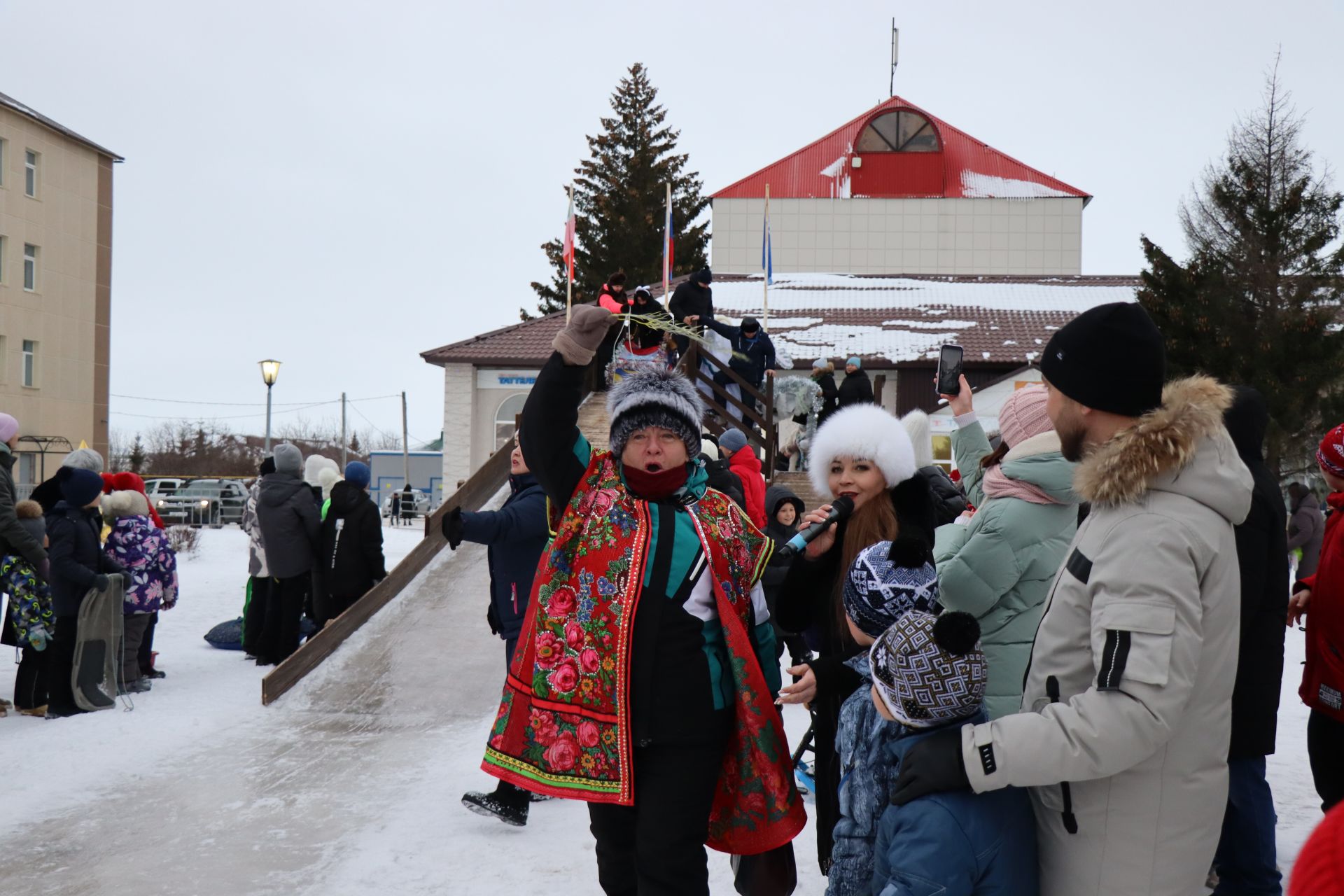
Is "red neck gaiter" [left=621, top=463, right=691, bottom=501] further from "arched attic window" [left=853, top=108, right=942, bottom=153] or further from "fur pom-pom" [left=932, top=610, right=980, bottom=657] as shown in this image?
"arched attic window" [left=853, top=108, right=942, bottom=153]

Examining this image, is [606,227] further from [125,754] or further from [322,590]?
[125,754]

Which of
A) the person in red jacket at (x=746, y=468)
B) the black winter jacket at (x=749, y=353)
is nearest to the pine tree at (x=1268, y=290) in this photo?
the black winter jacket at (x=749, y=353)

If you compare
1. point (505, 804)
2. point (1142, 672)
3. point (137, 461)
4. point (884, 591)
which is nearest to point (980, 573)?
point (884, 591)

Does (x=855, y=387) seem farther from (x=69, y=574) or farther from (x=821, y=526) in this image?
(x=821, y=526)

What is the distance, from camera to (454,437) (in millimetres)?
25375

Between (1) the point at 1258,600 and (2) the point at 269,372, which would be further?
(2) the point at 269,372

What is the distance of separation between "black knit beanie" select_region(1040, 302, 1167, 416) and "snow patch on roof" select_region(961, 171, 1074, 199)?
112 ft

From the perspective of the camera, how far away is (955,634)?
2.12 metres

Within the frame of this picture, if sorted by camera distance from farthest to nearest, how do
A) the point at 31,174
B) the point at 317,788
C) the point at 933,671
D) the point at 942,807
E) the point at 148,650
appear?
1. the point at 31,174
2. the point at 148,650
3. the point at 317,788
4. the point at 933,671
5. the point at 942,807

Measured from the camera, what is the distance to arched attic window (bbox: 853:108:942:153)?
34938 millimetres

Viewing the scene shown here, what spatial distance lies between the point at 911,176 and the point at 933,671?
114 feet

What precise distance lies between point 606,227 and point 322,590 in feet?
102

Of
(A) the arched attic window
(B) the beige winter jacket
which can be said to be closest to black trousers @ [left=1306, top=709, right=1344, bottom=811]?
(B) the beige winter jacket

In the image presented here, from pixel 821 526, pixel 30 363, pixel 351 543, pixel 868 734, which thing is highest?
pixel 30 363
